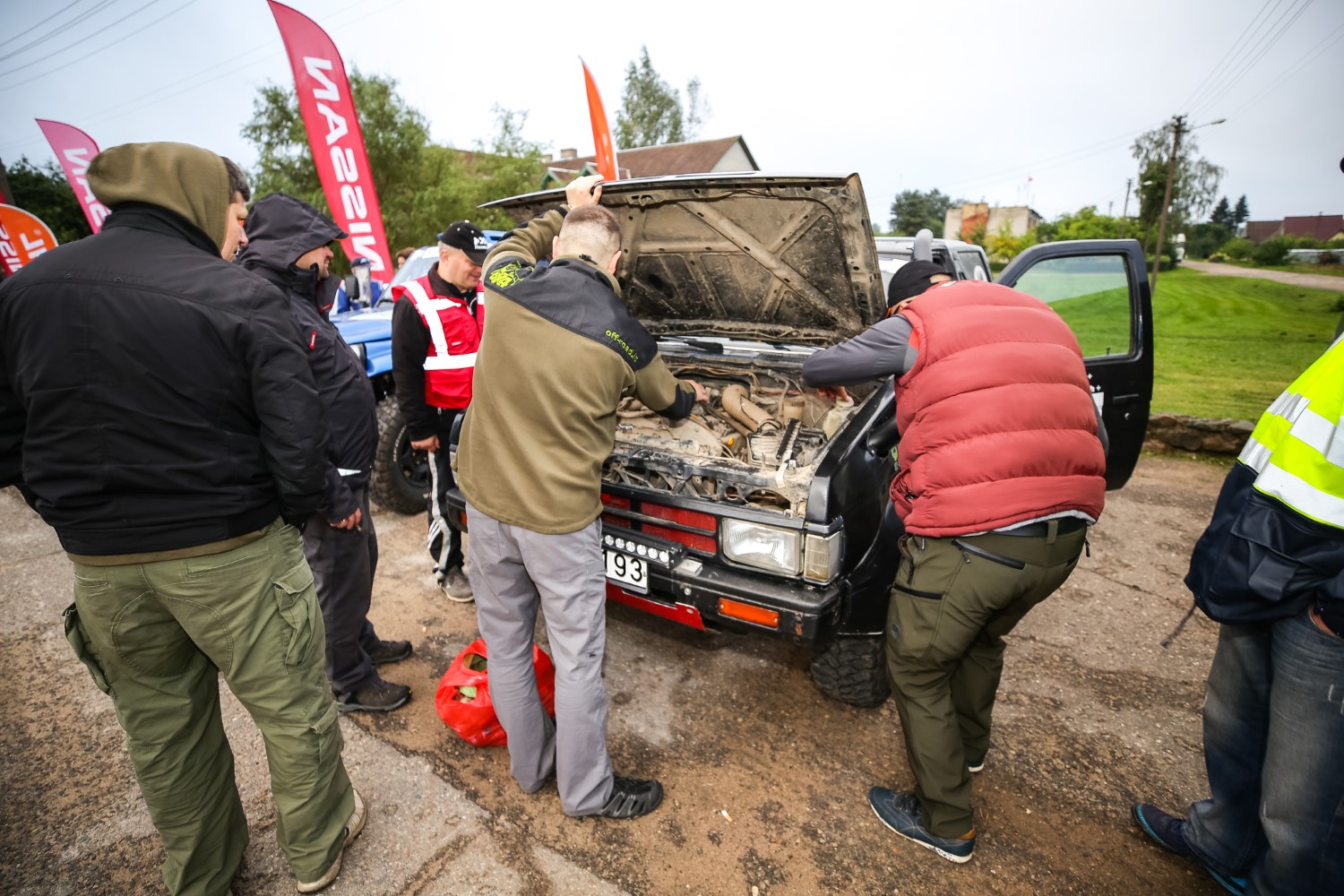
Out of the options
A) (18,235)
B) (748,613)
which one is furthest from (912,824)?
(18,235)

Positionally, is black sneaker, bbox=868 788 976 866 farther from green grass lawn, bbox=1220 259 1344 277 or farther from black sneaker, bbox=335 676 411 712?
green grass lawn, bbox=1220 259 1344 277

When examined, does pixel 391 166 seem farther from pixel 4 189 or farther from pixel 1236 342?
pixel 1236 342

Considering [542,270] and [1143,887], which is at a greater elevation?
[542,270]

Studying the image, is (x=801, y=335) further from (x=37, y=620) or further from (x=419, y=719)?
(x=37, y=620)

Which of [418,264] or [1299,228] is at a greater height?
[418,264]

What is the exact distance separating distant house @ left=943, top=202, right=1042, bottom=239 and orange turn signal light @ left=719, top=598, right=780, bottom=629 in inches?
1755

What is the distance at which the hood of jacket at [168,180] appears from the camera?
1.54 meters

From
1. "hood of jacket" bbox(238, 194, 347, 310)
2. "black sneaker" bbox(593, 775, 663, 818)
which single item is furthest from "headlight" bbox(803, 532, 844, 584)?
"hood of jacket" bbox(238, 194, 347, 310)

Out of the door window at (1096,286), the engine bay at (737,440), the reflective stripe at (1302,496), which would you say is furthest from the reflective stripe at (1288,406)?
the door window at (1096,286)

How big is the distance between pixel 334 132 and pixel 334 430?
687 centimetres

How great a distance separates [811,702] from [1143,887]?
123cm

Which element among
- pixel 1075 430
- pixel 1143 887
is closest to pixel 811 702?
pixel 1143 887

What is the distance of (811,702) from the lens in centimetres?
285

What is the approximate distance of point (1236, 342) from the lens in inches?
434
